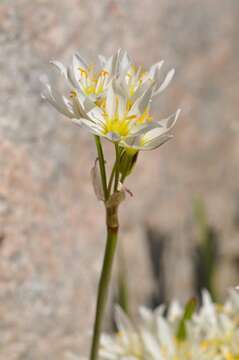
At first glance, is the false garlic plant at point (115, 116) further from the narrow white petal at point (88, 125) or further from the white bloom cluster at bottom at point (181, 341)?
the white bloom cluster at bottom at point (181, 341)

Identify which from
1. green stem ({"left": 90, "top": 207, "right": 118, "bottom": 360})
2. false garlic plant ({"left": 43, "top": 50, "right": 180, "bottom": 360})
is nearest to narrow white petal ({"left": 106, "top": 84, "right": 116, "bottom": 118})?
false garlic plant ({"left": 43, "top": 50, "right": 180, "bottom": 360})

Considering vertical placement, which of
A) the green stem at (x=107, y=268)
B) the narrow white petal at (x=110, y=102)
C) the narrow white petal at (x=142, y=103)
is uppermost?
the narrow white petal at (x=110, y=102)

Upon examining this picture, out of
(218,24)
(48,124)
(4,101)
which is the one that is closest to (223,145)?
(218,24)

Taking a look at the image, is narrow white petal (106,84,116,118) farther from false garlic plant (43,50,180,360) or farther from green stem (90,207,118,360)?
green stem (90,207,118,360)

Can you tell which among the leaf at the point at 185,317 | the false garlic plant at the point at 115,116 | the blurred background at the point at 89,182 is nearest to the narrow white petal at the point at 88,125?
the false garlic plant at the point at 115,116

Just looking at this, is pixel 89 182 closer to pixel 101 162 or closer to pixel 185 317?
pixel 185 317

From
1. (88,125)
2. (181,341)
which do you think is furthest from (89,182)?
(88,125)
